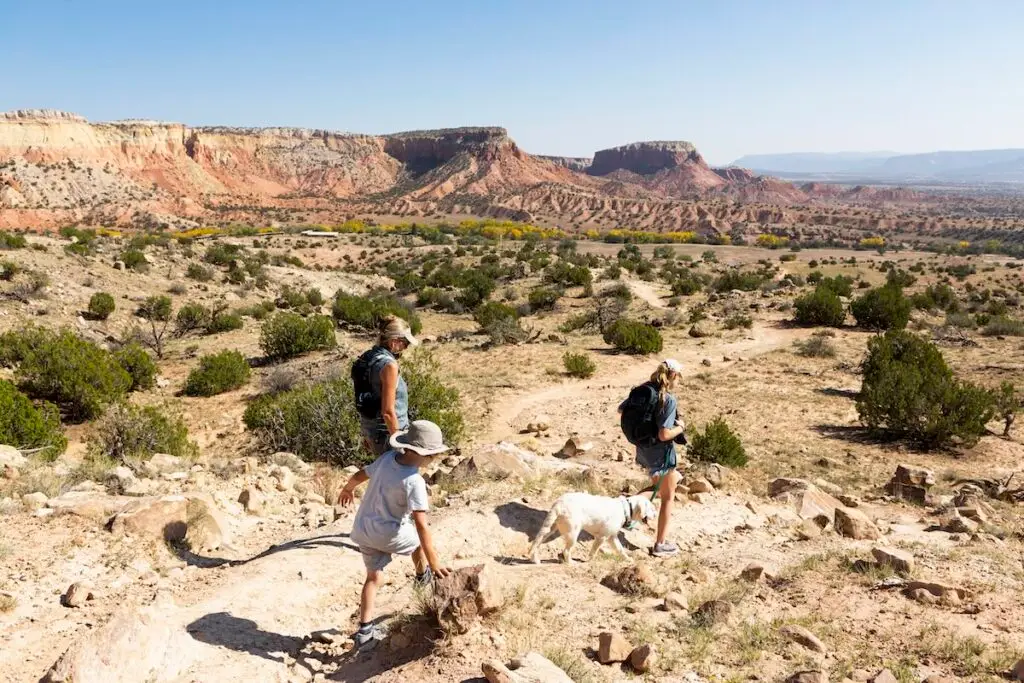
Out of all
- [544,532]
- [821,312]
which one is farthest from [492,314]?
[544,532]

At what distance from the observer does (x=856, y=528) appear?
652 cm

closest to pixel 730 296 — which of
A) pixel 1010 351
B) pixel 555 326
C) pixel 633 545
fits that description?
pixel 555 326

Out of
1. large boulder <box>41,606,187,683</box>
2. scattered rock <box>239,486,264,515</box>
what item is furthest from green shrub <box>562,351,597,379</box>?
large boulder <box>41,606,187,683</box>

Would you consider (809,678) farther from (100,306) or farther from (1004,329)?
(100,306)

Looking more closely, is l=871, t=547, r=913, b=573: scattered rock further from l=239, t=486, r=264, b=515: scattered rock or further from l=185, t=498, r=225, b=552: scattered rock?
l=239, t=486, r=264, b=515: scattered rock

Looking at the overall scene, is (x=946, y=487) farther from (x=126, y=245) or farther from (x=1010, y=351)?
(x=126, y=245)

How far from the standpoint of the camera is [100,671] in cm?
342

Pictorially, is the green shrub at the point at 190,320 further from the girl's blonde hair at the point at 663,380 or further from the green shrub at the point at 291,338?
the girl's blonde hair at the point at 663,380

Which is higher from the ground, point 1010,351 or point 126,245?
point 126,245

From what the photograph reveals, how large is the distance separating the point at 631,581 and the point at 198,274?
30.7 meters

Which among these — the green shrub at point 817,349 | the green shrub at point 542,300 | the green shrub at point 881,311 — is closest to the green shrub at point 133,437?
the green shrub at point 817,349

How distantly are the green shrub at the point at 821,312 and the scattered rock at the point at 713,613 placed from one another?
71.7 ft

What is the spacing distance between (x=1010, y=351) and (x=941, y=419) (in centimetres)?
1084

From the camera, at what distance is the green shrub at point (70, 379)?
11.8 metres
